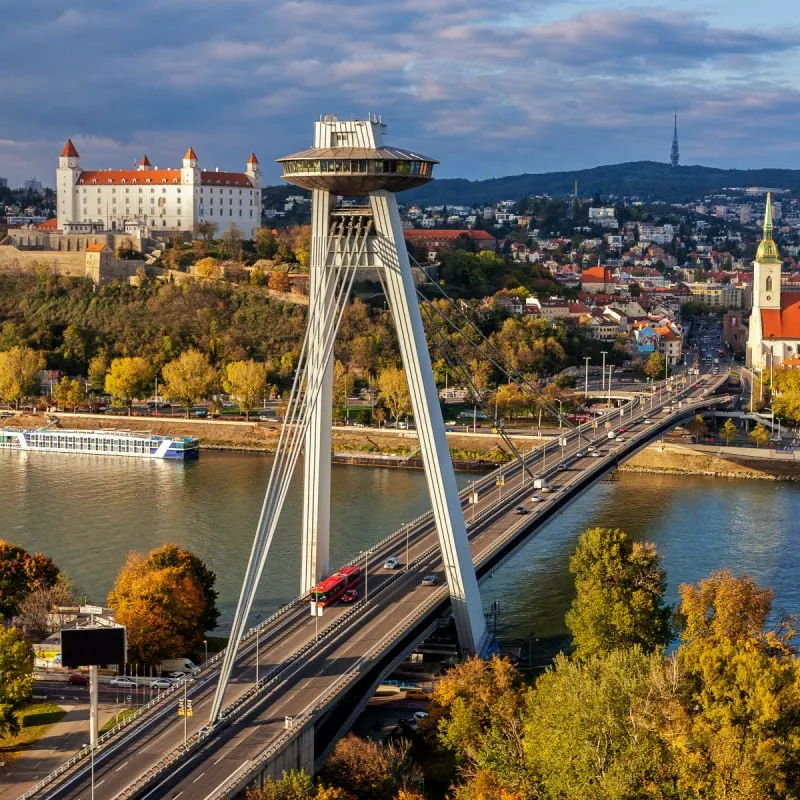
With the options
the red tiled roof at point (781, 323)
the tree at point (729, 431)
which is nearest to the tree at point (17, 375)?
the tree at point (729, 431)

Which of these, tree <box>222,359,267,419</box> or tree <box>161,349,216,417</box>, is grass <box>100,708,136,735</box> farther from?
tree <box>161,349,216,417</box>

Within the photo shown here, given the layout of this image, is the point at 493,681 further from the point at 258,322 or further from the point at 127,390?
the point at 258,322

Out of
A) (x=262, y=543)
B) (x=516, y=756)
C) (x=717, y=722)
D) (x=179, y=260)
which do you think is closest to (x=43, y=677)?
(x=262, y=543)

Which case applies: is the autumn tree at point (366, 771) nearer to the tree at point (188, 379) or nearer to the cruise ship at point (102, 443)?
the cruise ship at point (102, 443)

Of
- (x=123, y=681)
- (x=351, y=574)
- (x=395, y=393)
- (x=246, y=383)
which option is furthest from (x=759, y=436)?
(x=123, y=681)

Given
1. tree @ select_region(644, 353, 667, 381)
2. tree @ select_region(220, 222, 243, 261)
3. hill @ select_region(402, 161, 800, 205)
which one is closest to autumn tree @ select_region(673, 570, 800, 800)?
tree @ select_region(644, 353, 667, 381)
